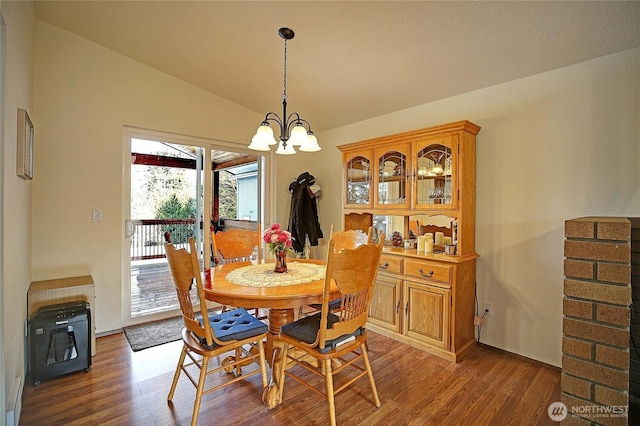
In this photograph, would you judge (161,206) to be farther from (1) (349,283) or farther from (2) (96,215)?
(1) (349,283)

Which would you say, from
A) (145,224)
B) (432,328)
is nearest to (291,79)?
(145,224)

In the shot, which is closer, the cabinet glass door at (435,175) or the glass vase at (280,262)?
the glass vase at (280,262)

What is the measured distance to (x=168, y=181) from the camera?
3.47 m

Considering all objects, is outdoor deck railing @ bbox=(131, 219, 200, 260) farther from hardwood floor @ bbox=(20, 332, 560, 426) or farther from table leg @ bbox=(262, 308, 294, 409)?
table leg @ bbox=(262, 308, 294, 409)

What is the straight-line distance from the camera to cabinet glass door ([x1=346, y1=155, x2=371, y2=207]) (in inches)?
130

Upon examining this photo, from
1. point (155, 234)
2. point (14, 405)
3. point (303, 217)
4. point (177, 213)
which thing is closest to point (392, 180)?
point (303, 217)

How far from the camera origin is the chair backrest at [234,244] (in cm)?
289

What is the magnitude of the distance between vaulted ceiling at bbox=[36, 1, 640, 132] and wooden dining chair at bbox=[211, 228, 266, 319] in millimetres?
1596

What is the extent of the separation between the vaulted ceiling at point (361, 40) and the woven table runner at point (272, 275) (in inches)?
70.3

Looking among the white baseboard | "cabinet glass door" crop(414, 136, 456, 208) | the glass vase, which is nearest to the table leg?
the glass vase

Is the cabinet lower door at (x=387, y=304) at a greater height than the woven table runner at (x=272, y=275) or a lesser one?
lesser

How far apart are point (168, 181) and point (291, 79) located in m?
1.77

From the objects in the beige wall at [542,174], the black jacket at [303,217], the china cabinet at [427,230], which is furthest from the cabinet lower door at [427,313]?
the black jacket at [303,217]

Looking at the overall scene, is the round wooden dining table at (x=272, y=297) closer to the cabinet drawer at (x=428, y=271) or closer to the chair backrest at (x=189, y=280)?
the chair backrest at (x=189, y=280)
